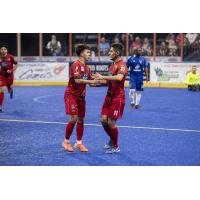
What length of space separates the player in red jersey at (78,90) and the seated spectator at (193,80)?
14.3m

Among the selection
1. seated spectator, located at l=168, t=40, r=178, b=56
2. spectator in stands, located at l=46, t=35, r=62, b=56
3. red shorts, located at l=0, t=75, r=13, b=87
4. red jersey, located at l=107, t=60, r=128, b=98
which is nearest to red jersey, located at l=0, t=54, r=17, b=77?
red shorts, located at l=0, t=75, r=13, b=87

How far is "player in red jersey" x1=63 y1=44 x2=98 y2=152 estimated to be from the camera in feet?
24.8

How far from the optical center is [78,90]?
777cm

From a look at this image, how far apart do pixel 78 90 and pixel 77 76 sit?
352 mm

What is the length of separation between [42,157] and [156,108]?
7.54 meters

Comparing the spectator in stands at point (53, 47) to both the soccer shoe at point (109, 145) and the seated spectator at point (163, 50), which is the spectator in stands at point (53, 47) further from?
the soccer shoe at point (109, 145)

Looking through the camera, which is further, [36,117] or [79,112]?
[36,117]

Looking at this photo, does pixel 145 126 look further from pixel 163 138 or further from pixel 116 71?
pixel 116 71

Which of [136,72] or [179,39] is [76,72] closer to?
A: [136,72]

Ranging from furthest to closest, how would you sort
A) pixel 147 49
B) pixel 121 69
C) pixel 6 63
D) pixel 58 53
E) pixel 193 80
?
pixel 58 53 → pixel 147 49 → pixel 193 80 → pixel 6 63 → pixel 121 69

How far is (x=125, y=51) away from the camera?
2556 centimetres

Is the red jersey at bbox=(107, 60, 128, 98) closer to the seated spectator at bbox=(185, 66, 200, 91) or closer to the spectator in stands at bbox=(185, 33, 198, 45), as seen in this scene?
the seated spectator at bbox=(185, 66, 200, 91)

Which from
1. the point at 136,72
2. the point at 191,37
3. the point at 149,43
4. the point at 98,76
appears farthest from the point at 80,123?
the point at 149,43

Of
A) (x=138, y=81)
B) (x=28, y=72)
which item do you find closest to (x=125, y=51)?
(x=28, y=72)
